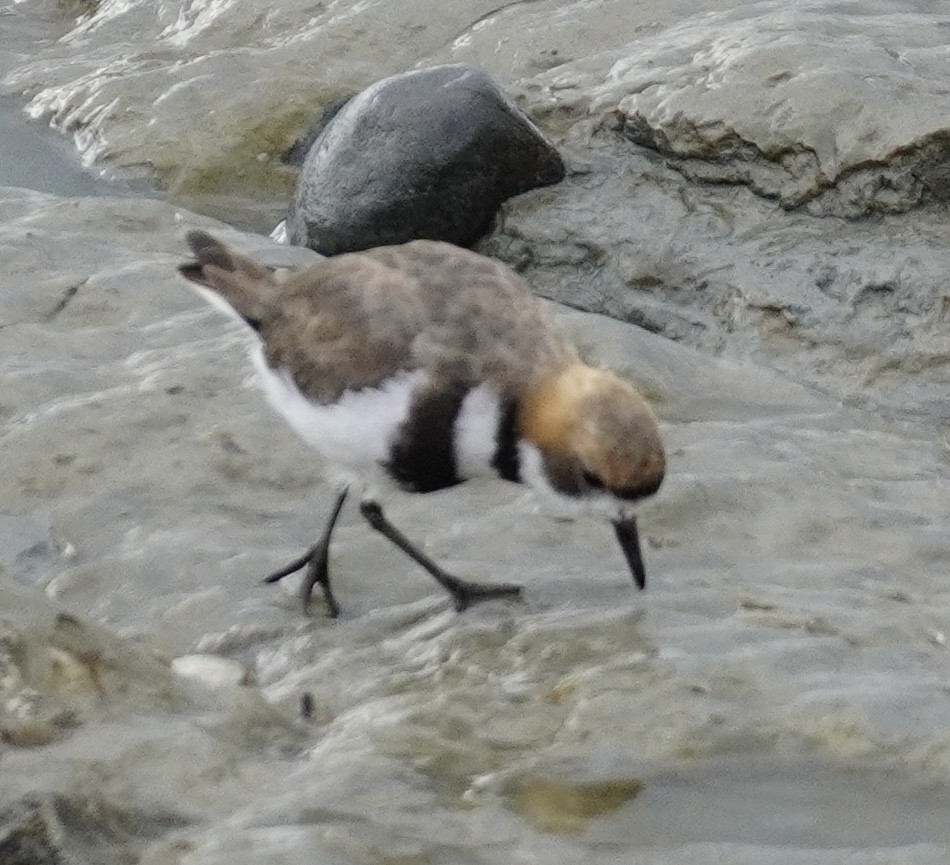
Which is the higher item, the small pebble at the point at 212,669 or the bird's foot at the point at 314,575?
the small pebble at the point at 212,669

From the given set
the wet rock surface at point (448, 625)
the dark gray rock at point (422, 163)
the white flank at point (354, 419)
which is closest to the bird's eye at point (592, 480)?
the wet rock surface at point (448, 625)

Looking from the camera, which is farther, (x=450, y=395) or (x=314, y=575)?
(x=314, y=575)

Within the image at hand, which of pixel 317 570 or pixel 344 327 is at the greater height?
pixel 344 327

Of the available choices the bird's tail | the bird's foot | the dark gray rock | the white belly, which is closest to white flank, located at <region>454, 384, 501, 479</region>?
the white belly

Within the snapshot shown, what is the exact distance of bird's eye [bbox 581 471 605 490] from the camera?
14.9 feet

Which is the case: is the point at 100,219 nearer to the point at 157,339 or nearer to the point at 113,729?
the point at 157,339

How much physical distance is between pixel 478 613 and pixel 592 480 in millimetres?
568

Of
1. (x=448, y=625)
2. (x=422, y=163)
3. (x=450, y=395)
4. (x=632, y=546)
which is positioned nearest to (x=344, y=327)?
(x=450, y=395)

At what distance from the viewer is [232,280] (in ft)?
18.3

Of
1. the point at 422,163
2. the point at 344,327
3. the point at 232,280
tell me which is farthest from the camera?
the point at 422,163

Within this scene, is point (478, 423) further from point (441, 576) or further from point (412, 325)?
point (441, 576)

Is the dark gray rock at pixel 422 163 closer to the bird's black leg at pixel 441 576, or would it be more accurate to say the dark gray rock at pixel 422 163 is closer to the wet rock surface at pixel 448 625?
the wet rock surface at pixel 448 625

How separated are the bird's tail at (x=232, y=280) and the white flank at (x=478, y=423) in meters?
1.02

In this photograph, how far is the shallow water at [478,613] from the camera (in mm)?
3488
